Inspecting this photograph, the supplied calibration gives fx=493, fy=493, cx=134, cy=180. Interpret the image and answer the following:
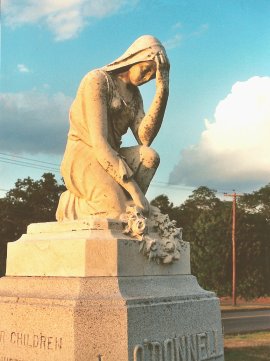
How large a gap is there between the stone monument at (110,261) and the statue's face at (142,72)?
0.04ft

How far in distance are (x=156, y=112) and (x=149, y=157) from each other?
0.61 meters

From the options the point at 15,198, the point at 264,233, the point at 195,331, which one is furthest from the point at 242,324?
the point at 264,233

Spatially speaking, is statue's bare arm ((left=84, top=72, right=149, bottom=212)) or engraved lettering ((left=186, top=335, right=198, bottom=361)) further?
statue's bare arm ((left=84, top=72, right=149, bottom=212))

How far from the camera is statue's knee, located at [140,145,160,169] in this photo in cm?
532

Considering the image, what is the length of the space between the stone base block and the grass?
4.30 metres

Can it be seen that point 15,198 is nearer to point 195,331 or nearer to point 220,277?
point 220,277

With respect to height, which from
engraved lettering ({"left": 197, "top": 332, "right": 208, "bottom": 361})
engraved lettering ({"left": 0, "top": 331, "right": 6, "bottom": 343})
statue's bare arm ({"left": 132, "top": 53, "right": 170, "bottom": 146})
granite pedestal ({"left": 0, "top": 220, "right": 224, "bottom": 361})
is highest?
statue's bare arm ({"left": 132, "top": 53, "right": 170, "bottom": 146})

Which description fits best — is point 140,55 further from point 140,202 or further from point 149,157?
point 140,202

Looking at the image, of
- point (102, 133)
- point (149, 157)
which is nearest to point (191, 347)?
point (149, 157)

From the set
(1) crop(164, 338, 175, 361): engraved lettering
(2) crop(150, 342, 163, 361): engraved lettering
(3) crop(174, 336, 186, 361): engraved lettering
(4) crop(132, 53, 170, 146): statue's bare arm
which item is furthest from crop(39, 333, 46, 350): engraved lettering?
(4) crop(132, 53, 170, 146): statue's bare arm

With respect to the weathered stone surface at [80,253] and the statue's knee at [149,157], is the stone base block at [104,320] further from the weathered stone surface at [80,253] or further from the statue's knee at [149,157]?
the statue's knee at [149,157]

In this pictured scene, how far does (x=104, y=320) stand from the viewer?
13.3 ft

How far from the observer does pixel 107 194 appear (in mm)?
4922

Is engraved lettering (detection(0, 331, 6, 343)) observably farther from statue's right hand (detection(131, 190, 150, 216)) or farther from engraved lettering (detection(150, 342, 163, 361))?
statue's right hand (detection(131, 190, 150, 216))
